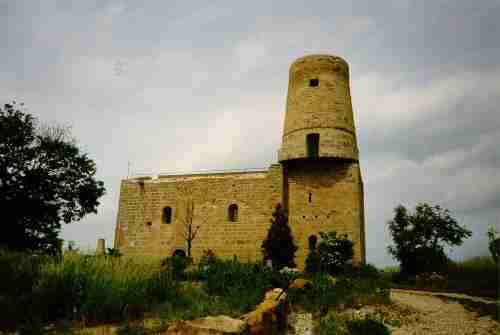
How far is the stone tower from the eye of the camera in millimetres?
23297

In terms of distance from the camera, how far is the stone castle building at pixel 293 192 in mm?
23516

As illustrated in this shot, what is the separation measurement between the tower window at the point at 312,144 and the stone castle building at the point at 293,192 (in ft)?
0.19

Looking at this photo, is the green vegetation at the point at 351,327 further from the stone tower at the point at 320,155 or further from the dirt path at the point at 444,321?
the stone tower at the point at 320,155

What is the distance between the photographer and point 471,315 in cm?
1046

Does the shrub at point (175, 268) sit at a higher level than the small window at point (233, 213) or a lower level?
lower

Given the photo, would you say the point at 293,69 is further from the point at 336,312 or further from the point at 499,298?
the point at 336,312

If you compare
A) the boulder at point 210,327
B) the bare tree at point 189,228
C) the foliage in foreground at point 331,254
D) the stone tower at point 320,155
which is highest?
the stone tower at point 320,155

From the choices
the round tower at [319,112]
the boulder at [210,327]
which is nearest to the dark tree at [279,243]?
the round tower at [319,112]

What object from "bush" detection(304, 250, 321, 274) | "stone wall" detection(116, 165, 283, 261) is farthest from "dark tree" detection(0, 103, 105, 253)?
"bush" detection(304, 250, 321, 274)

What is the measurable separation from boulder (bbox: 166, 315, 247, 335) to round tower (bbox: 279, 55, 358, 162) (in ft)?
56.9

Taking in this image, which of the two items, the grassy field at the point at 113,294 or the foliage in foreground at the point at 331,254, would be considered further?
the foliage in foreground at the point at 331,254

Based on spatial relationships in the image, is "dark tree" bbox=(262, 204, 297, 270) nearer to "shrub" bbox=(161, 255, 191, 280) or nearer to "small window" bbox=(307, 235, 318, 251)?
"small window" bbox=(307, 235, 318, 251)

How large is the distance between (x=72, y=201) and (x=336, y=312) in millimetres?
16706

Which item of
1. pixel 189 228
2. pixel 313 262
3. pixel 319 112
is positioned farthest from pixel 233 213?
pixel 319 112
